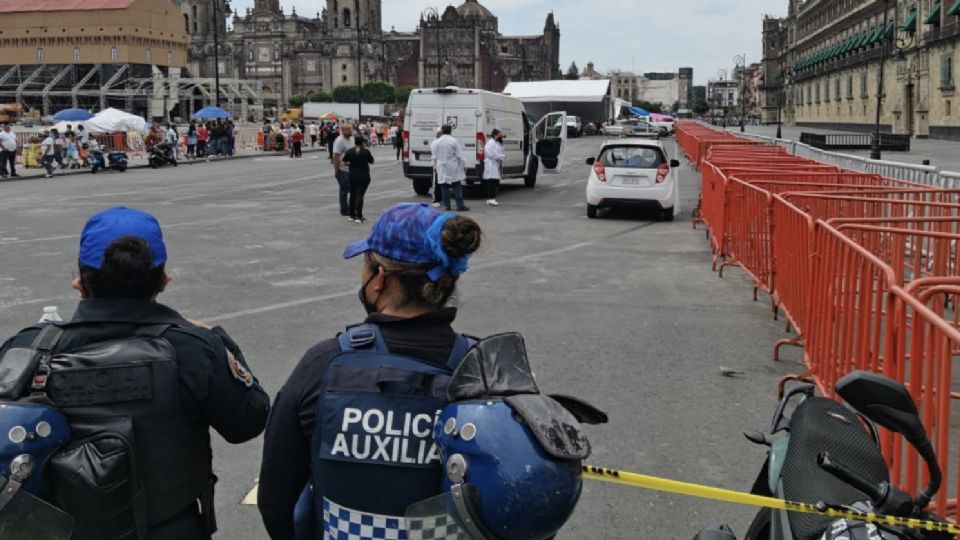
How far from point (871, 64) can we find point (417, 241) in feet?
227

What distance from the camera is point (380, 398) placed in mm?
2207

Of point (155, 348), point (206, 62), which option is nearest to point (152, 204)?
point (155, 348)

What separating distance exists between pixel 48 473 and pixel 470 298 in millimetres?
7456

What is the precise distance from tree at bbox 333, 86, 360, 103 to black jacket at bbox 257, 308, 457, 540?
125 meters

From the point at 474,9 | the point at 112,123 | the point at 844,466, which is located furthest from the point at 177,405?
the point at 474,9

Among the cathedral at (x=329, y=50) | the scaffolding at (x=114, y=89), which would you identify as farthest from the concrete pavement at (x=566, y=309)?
the cathedral at (x=329, y=50)

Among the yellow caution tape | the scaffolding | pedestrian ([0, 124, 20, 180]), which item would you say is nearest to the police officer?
the yellow caution tape

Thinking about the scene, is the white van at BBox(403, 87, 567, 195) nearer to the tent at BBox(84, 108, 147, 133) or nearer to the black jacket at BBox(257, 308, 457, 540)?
the black jacket at BBox(257, 308, 457, 540)

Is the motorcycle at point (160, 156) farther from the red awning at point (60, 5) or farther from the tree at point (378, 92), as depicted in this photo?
the tree at point (378, 92)

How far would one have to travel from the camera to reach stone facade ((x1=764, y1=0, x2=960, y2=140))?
1901 inches

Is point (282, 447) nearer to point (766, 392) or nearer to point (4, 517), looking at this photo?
point (4, 517)

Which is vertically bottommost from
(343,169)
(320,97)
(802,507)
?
(802,507)

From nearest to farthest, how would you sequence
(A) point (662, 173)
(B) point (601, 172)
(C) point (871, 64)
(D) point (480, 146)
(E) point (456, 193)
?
(A) point (662, 173) → (B) point (601, 172) → (E) point (456, 193) → (D) point (480, 146) → (C) point (871, 64)

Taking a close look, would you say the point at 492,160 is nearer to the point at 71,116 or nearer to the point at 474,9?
the point at 71,116
